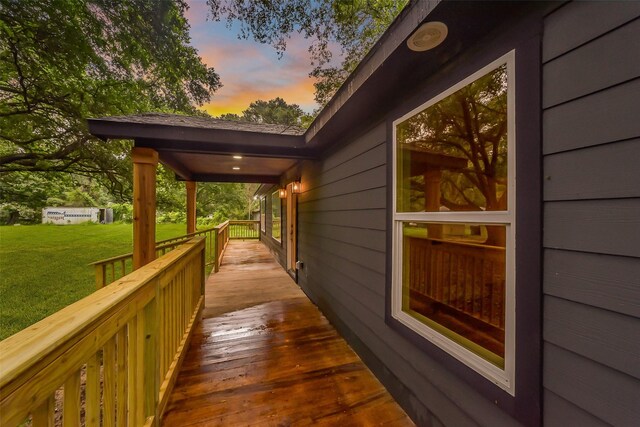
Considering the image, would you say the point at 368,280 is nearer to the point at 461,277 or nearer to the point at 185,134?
the point at 461,277

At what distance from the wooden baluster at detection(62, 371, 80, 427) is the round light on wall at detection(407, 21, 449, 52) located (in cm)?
198

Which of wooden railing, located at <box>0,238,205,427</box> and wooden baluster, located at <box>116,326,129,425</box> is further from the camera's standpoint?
wooden baluster, located at <box>116,326,129,425</box>

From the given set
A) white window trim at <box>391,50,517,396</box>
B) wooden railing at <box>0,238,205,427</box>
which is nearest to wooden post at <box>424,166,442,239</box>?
white window trim at <box>391,50,517,396</box>

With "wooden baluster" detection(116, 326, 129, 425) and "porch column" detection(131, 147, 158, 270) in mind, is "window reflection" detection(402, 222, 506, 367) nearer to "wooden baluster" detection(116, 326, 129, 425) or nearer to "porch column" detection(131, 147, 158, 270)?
"wooden baluster" detection(116, 326, 129, 425)

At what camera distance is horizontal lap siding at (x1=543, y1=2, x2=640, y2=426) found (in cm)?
82

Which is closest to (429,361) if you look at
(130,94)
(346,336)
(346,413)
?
(346,413)

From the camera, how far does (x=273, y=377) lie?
222 cm

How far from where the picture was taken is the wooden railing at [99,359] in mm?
608

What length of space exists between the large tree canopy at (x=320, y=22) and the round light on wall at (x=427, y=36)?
3.52 m

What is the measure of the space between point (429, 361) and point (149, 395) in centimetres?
175

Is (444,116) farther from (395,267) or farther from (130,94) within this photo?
(130,94)

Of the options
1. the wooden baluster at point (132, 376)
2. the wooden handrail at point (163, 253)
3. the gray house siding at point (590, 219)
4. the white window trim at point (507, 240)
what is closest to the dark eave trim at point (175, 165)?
the wooden handrail at point (163, 253)

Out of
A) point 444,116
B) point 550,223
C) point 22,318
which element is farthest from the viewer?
point 22,318

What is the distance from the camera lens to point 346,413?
185 cm
